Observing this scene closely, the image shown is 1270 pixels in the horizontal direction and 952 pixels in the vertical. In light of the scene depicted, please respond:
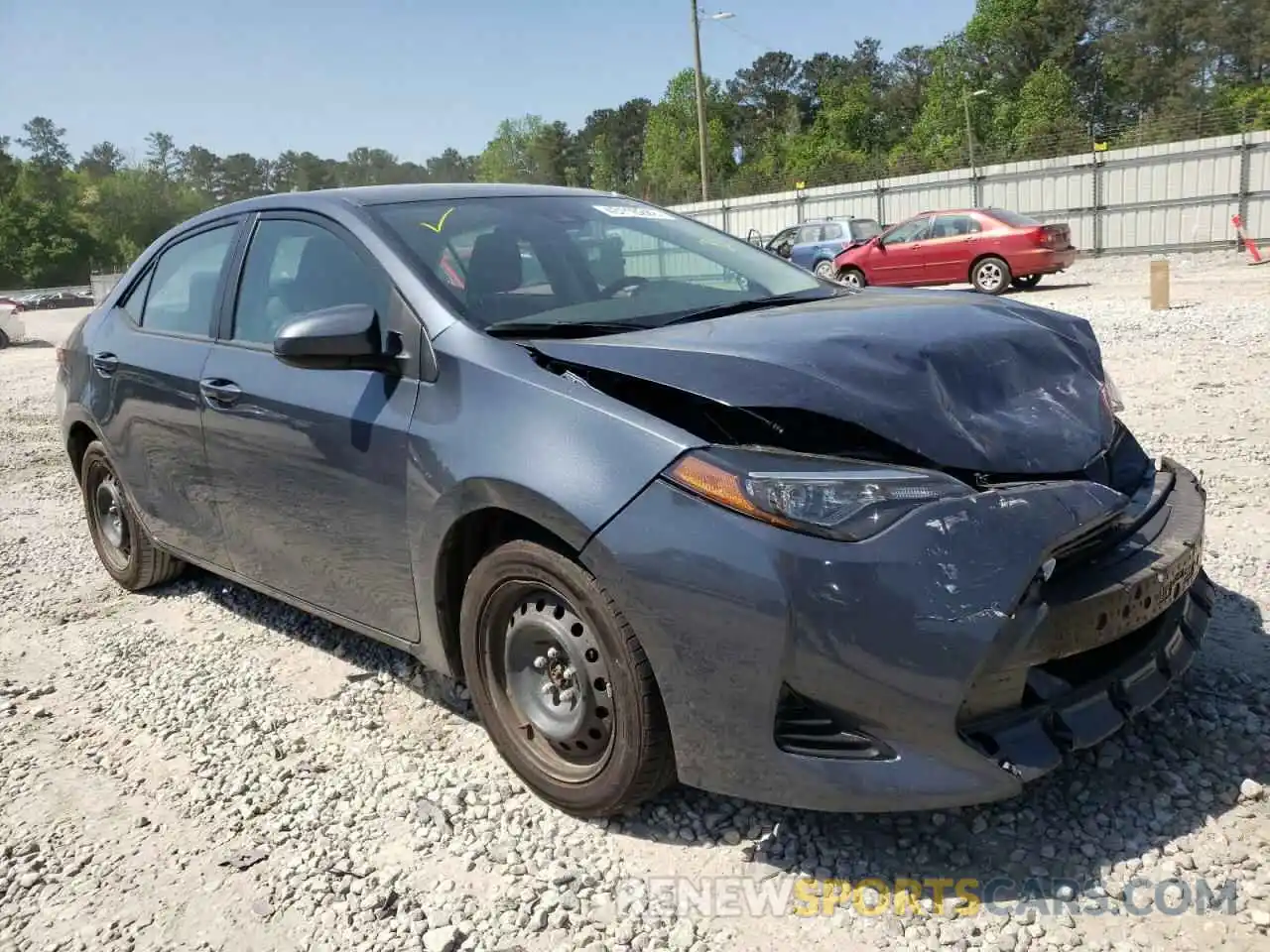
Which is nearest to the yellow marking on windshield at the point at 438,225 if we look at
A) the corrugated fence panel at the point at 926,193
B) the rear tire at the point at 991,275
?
the rear tire at the point at 991,275

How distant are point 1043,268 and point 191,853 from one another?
57.0 feet

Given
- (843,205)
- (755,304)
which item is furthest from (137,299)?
(843,205)

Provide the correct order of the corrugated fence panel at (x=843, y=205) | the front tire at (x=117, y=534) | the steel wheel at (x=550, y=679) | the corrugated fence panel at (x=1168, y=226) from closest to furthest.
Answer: the steel wheel at (x=550, y=679), the front tire at (x=117, y=534), the corrugated fence panel at (x=1168, y=226), the corrugated fence panel at (x=843, y=205)

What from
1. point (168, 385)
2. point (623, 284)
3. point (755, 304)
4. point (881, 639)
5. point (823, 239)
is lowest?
point (823, 239)

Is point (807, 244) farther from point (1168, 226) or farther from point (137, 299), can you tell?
point (137, 299)

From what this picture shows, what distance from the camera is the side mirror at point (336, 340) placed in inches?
115

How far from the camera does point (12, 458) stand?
8.81 metres

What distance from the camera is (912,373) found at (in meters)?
2.53

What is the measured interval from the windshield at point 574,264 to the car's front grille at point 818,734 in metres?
1.23

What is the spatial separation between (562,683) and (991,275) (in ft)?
56.4

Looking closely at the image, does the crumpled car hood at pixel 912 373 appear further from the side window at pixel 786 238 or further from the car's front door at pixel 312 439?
the side window at pixel 786 238

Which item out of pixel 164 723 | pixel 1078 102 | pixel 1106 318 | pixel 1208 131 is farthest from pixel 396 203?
pixel 1078 102

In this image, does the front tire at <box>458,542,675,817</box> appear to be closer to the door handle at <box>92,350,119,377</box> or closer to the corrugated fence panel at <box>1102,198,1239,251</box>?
the door handle at <box>92,350,119,377</box>

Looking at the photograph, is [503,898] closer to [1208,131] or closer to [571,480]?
[571,480]
